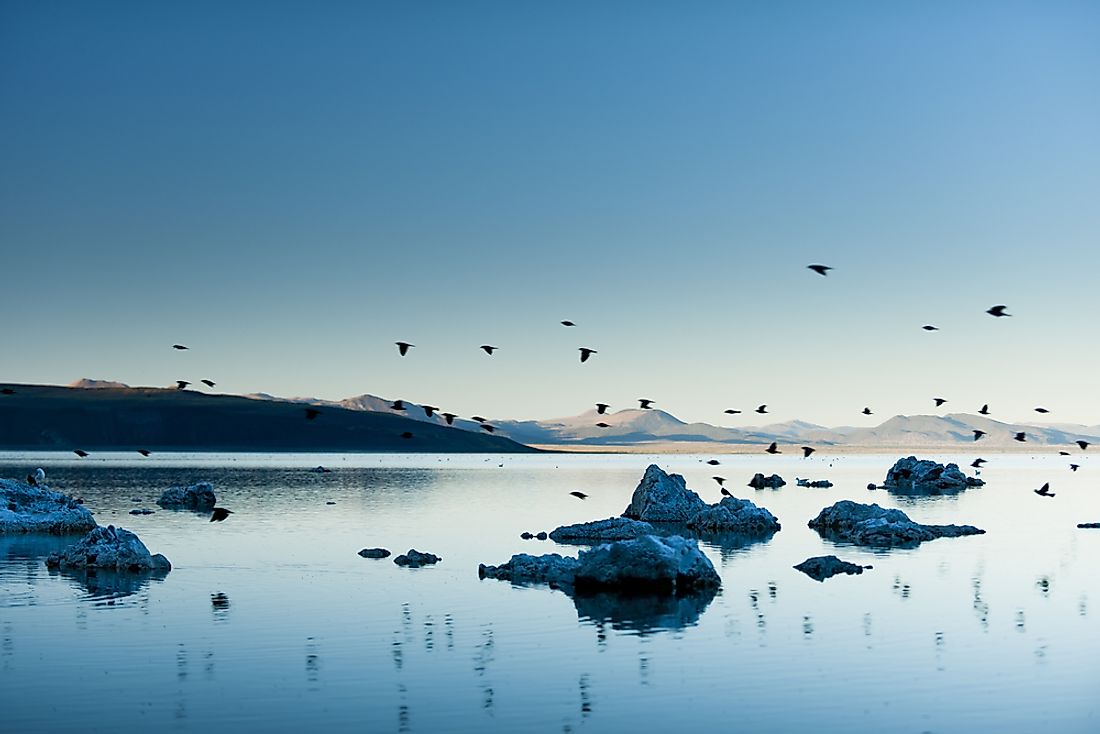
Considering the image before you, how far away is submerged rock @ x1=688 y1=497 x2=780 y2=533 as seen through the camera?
79.0 meters

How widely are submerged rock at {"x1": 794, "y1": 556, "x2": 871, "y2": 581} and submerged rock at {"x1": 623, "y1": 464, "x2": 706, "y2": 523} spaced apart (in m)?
26.4

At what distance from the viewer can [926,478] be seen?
151 m

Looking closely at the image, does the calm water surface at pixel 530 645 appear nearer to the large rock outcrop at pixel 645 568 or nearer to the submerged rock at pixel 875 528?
the large rock outcrop at pixel 645 568

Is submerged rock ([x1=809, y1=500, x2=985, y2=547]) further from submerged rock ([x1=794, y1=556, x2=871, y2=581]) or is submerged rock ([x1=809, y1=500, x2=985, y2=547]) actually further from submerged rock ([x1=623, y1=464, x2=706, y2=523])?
submerged rock ([x1=794, y1=556, x2=871, y2=581])

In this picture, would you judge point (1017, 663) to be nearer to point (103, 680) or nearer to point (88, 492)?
point (103, 680)

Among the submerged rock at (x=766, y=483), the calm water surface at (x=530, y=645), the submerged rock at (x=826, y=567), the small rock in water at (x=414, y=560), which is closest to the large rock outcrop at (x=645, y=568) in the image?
the calm water surface at (x=530, y=645)

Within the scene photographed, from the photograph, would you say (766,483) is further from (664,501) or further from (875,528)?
(875,528)

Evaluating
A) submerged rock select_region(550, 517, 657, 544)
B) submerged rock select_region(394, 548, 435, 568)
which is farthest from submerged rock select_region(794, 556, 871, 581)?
submerged rock select_region(394, 548, 435, 568)

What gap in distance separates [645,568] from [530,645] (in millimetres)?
10929

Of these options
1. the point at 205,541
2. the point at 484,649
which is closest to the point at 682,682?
the point at 484,649

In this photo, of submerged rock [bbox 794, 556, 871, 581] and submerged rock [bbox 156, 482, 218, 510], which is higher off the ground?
submerged rock [bbox 156, 482, 218, 510]

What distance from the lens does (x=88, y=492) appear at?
11700 centimetres

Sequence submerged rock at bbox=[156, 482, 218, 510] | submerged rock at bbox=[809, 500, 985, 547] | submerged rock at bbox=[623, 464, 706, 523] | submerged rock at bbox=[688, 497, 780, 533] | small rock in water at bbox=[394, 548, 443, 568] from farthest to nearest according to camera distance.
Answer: submerged rock at bbox=[156, 482, 218, 510] < submerged rock at bbox=[623, 464, 706, 523] < submerged rock at bbox=[688, 497, 780, 533] < submerged rock at bbox=[809, 500, 985, 547] < small rock in water at bbox=[394, 548, 443, 568]

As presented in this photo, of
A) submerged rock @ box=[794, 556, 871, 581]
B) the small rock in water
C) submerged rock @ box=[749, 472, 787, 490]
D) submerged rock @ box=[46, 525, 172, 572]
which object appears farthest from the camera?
submerged rock @ box=[749, 472, 787, 490]
